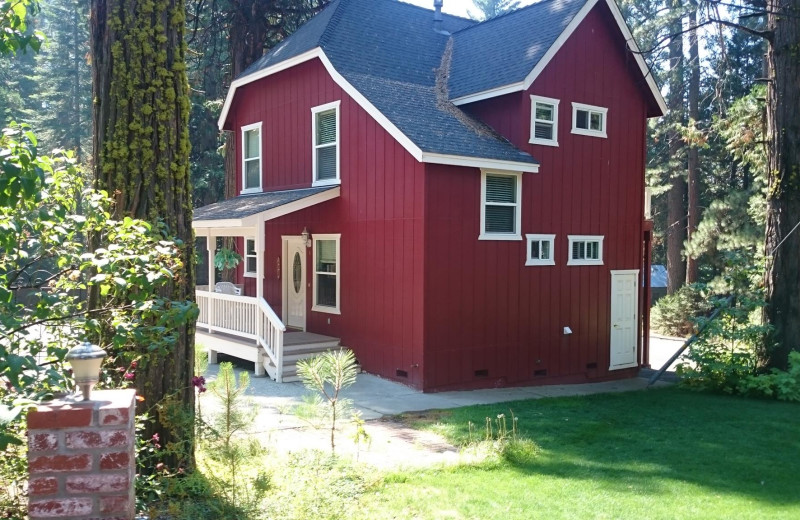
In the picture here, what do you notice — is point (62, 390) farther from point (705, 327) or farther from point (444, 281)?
point (705, 327)

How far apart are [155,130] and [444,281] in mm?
7057

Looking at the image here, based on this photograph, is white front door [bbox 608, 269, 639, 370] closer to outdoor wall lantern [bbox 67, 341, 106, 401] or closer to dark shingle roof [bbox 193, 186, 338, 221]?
dark shingle roof [bbox 193, 186, 338, 221]

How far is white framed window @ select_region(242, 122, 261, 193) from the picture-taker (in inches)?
626

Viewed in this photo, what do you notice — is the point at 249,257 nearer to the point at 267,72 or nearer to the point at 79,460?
the point at 267,72

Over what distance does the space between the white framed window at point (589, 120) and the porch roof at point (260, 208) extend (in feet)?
16.8

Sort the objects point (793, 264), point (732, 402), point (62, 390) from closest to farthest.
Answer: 1. point (62, 390)
2. point (732, 402)
3. point (793, 264)

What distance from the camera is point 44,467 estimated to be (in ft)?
9.43

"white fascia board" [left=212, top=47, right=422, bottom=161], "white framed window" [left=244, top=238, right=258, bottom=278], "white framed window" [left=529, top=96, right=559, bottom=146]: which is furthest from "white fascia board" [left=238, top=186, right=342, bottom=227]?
"white framed window" [left=529, top=96, right=559, bottom=146]

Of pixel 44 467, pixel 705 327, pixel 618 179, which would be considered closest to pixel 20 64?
pixel 618 179

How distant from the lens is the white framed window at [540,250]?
12712 millimetres

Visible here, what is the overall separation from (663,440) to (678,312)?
17.1 m

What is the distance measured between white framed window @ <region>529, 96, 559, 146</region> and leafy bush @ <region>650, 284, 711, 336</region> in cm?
1248

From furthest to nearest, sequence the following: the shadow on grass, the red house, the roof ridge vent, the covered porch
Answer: the roof ridge vent, the covered porch, the red house, the shadow on grass

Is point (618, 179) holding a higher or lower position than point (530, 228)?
higher
